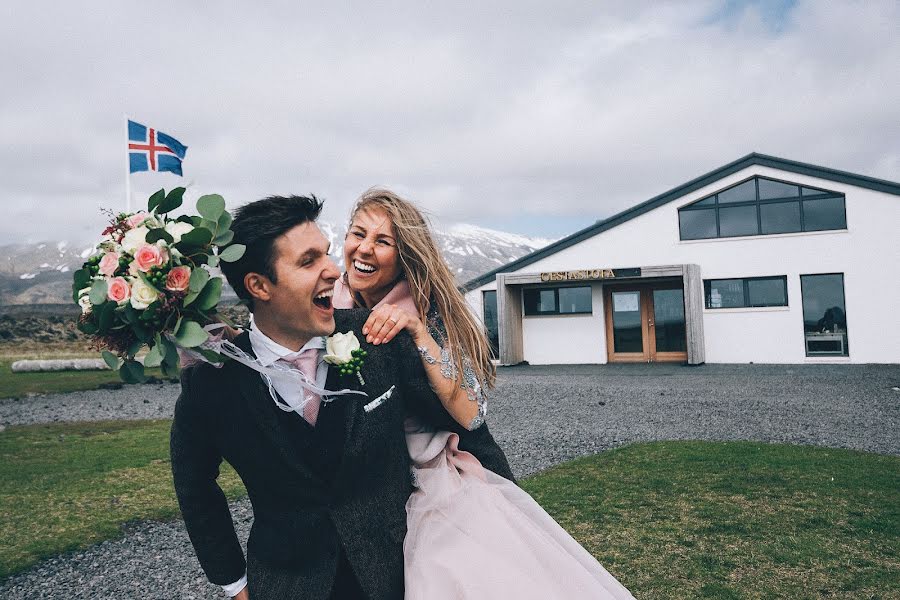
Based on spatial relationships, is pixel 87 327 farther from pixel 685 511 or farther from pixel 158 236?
pixel 685 511

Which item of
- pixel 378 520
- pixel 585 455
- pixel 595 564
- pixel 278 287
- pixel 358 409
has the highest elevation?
pixel 278 287

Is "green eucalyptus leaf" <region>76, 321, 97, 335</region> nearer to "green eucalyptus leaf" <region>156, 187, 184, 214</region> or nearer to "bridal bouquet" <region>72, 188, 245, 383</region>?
"bridal bouquet" <region>72, 188, 245, 383</region>

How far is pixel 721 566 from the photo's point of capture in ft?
14.9

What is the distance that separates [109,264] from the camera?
5.87 feet

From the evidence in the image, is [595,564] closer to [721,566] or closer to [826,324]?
[721,566]

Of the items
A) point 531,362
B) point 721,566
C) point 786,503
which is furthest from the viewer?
point 531,362

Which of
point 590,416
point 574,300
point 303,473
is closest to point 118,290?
point 303,473

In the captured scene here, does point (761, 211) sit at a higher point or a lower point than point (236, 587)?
higher

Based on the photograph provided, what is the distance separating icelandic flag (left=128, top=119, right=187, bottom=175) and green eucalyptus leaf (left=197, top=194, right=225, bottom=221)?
15.9 m

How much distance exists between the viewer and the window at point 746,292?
67.9 ft

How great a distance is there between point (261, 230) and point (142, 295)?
15.8 inches

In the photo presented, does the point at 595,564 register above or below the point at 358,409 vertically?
below

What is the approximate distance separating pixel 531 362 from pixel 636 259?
532 centimetres

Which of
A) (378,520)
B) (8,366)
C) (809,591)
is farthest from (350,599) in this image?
(8,366)
